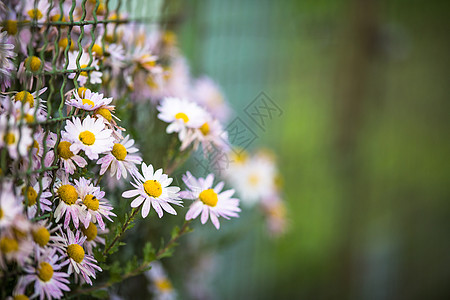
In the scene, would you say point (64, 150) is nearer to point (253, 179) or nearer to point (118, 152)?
point (118, 152)

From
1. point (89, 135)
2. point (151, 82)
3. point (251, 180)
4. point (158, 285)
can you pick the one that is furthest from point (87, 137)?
point (251, 180)

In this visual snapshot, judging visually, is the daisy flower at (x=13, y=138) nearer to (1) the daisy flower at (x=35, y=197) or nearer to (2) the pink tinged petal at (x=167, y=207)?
(1) the daisy flower at (x=35, y=197)

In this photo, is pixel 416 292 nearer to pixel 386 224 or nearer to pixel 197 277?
pixel 386 224

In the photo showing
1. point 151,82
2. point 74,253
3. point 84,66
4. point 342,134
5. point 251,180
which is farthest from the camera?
point 342,134

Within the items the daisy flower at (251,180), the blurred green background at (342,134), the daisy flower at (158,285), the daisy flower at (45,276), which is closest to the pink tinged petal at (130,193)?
the daisy flower at (45,276)

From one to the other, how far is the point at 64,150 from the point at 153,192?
0.37 ft

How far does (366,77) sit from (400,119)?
435 mm

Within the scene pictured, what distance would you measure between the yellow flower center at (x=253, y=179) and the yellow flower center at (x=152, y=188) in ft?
1.90

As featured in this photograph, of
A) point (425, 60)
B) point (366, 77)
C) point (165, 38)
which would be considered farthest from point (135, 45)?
point (425, 60)

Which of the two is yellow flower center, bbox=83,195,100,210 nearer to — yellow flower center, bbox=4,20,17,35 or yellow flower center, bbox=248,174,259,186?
yellow flower center, bbox=4,20,17,35

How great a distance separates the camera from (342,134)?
84.7 inches

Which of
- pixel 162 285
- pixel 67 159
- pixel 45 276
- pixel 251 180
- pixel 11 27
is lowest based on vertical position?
pixel 162 285

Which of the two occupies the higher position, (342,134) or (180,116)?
(180,116)

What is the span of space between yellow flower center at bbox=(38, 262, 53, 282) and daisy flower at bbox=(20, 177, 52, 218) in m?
0.06
